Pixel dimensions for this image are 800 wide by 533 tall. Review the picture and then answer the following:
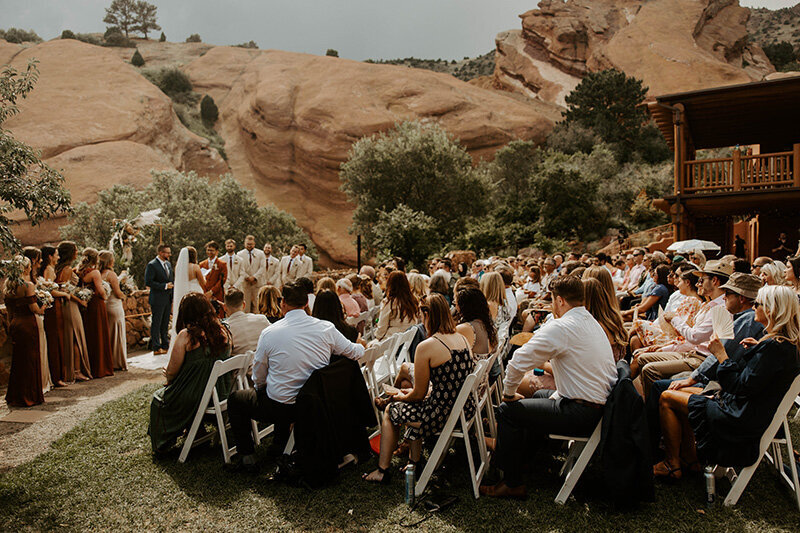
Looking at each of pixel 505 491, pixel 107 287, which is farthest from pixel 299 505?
pixel 107 287

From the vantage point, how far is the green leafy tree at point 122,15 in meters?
62.6

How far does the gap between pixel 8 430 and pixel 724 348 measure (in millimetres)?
6363

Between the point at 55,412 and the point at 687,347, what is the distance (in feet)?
21.4

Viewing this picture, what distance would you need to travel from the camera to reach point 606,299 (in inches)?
146

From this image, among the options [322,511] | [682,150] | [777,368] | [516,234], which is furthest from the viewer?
[516,234]

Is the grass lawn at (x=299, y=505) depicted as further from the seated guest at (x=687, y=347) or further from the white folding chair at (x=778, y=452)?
the seated guest at (x=687, y=347)

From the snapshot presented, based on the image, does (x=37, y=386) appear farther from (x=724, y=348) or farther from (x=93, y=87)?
(x=93, y=87)

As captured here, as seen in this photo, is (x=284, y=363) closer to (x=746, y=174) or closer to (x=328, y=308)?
(x=328, y=308)

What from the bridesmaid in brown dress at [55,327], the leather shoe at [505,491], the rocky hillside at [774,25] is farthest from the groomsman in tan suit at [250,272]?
the rocky hillside at [774,25]

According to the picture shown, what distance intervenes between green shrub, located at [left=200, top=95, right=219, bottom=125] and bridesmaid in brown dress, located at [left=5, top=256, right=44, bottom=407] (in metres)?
41.7

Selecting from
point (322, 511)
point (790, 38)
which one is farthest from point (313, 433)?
point (790, 38)

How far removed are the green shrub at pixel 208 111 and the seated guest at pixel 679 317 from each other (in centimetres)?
4476

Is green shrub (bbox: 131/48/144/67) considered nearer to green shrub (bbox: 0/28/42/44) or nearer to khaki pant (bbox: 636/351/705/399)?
green shrub (bbox: 0/28/42/44)

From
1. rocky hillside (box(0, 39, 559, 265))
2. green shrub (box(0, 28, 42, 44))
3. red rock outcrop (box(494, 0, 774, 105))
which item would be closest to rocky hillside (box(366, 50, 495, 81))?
red rock outcrop (box(494, 0, 774, 105))
